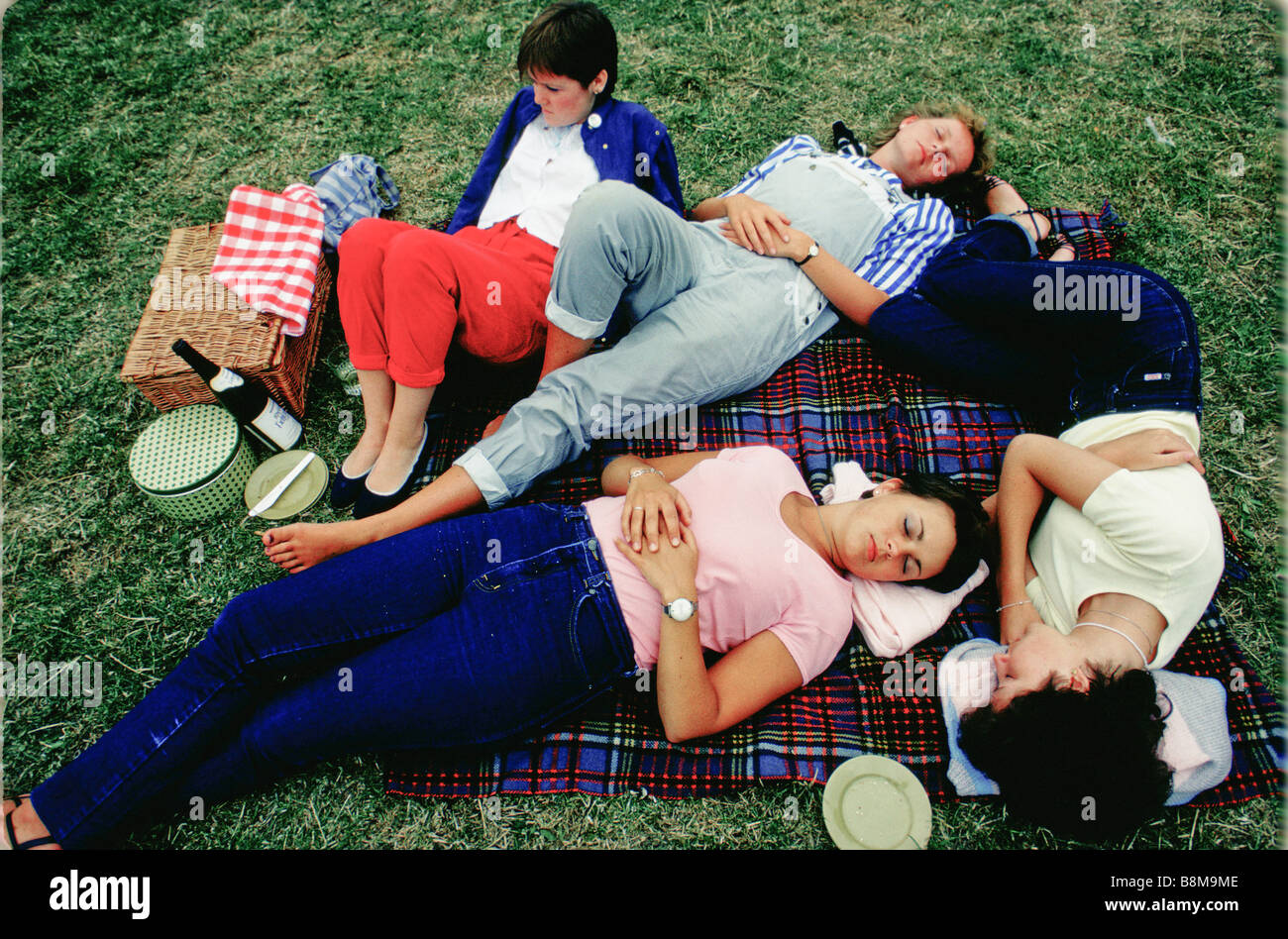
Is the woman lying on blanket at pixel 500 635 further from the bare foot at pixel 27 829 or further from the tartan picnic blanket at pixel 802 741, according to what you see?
the tartan picnic blanket at pixel 802 741

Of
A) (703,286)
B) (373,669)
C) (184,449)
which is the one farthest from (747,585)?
(184,449)

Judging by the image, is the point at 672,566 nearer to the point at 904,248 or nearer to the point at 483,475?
the point at 483,475

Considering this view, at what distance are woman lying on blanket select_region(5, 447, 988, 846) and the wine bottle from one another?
1.03m

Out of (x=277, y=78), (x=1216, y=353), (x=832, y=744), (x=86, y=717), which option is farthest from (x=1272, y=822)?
(x=277, y=78)

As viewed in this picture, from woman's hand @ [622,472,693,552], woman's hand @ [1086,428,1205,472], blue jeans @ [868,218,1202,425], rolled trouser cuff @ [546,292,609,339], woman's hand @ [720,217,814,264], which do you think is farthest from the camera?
woman's hand @ [720,217,814,264]

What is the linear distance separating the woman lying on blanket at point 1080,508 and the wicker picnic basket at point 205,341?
249 centimetres

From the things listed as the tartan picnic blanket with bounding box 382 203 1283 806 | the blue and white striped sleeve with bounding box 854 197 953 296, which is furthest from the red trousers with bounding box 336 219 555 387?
the blue and white striped sleeve with bounding box 854 197 953 296

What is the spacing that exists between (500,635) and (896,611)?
1.25m

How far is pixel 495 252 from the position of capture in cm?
277

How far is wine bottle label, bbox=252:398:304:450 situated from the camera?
9.40 feet

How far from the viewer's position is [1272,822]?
2156 millimetres

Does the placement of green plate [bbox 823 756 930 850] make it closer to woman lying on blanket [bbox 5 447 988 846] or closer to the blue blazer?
woman lying on blanket [bbox 5 447 988 846]
